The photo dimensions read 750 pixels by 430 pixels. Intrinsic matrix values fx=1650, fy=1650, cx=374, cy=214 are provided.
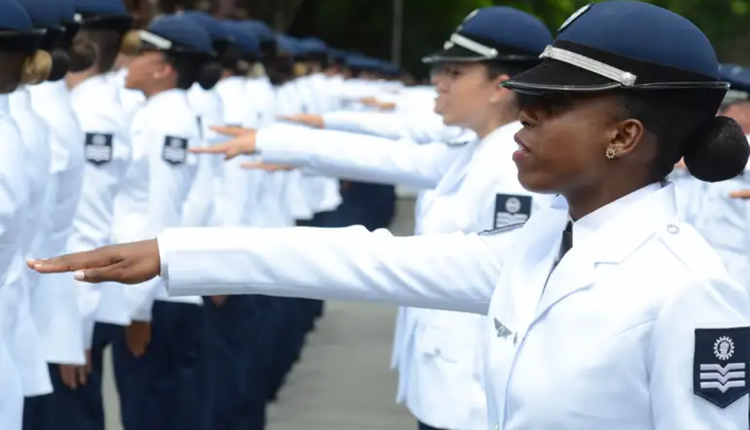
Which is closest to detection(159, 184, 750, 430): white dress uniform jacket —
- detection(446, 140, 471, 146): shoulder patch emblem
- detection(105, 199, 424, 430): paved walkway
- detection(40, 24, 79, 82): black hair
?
detection(446, 140, 471, 146): shoulder patch emblem

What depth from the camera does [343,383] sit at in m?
10.2

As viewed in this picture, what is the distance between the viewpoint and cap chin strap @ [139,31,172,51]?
738cm

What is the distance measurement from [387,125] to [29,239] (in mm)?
3692

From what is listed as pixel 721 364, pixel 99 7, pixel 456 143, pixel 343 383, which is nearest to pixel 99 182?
pixel 99 7

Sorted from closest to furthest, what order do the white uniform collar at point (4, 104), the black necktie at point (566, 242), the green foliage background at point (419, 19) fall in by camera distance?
the black necktie at point (566, 242), the white uniform collar at point (4, 104), the green foliage background at point (419, 19)

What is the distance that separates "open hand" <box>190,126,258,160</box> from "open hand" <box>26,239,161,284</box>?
1.82 metres

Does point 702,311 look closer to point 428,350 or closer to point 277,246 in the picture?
point 277,246

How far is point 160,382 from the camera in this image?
23.0ft

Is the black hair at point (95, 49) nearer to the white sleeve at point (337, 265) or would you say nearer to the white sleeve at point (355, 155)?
the white sleeve at point (355, 155)

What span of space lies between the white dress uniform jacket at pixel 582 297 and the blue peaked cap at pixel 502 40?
2.07 meters

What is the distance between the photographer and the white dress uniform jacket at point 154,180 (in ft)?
22.0

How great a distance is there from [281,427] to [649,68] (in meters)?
6.50

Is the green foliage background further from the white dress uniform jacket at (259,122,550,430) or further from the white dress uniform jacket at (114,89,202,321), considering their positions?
the white dress uniform jacket at (259,122,550,430)

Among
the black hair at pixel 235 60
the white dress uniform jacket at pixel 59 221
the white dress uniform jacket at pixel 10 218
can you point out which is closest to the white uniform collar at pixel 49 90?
the white dress uniform jacket at pixel 59 221
